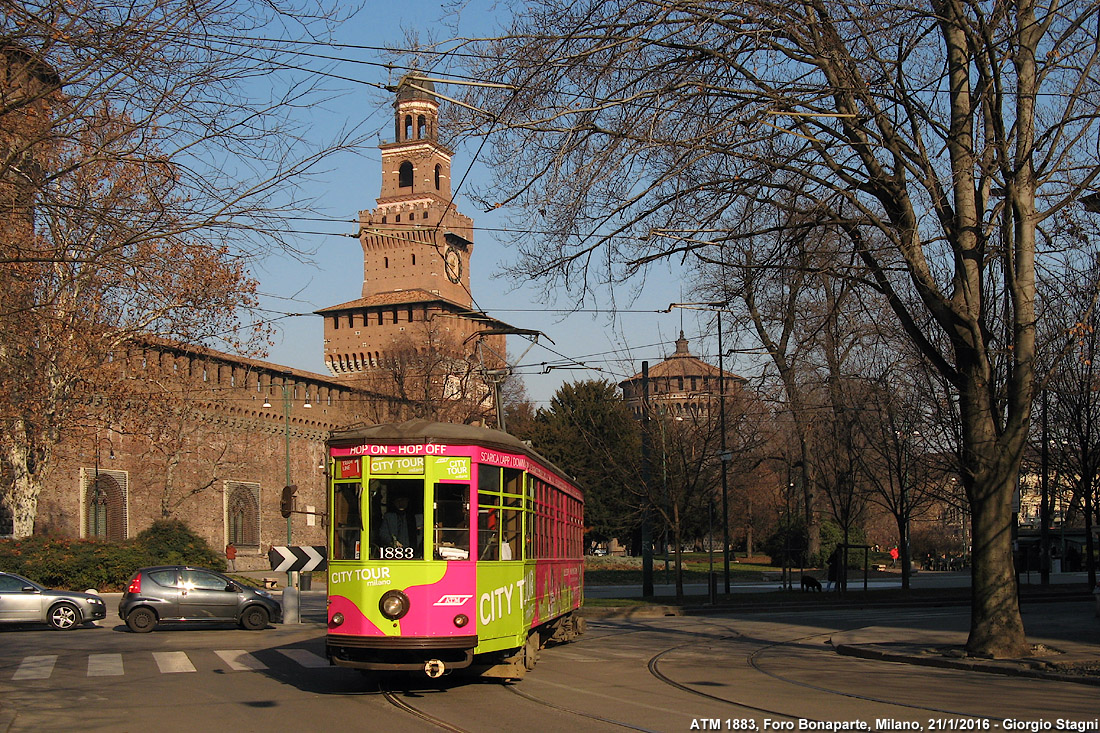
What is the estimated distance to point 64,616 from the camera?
2156 centimetres

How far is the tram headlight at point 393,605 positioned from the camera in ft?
36.5

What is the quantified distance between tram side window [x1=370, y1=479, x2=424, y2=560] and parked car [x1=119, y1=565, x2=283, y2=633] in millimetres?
11246

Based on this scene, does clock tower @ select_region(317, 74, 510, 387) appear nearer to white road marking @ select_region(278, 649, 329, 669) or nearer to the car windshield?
the car windshield

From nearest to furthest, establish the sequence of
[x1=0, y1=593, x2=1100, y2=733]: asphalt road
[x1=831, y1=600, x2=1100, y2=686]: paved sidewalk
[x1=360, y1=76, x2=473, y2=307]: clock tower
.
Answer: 1. [x1=0, y1=593, x2=1100, y2=733]: asphalt road
2. [x1=831, y1=600, x2=1100, y2=686]: paved sidewalk
3. [x1=360, y1=76, x2=473, y2=307]: clock tower

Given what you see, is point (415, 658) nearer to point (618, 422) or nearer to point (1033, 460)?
point (1033, 460)

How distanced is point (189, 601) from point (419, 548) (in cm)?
1168

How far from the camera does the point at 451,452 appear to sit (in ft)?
37.7

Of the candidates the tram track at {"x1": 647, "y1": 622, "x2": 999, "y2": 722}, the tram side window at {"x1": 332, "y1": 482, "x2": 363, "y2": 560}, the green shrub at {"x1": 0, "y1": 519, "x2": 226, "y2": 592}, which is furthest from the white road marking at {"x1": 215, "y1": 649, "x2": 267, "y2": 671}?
→ the green shrub at {"x1": 0, "y1": 519, "x2": 226, "y2": 592}

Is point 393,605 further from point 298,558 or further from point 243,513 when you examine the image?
point 243,513

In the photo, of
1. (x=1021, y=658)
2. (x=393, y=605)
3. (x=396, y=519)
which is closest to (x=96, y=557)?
(x=396, y=519)

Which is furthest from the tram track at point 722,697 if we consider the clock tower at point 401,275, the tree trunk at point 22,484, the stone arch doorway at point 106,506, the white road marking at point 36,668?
the clock tower at point 401,275

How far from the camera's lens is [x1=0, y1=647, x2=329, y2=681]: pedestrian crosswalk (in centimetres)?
1409

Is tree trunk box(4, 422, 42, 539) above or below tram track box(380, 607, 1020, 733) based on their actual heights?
above

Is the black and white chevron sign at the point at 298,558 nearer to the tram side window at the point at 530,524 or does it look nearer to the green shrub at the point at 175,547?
the tram side window at the point at 530,524
